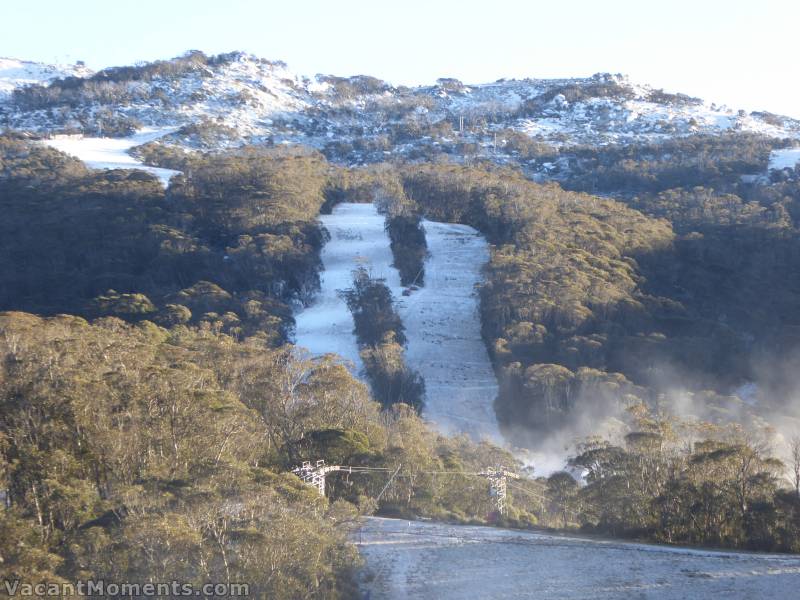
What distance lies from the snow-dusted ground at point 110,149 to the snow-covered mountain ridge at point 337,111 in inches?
113

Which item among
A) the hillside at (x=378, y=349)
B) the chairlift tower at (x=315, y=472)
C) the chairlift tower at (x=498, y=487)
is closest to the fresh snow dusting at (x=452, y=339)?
the hillside at (x=378, y=349)

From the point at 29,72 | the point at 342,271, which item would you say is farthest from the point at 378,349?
the point at 29,72

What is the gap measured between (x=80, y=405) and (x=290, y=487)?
4.02 metres

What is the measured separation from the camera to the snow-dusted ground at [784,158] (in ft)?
248

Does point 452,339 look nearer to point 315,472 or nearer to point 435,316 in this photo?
point 435,316

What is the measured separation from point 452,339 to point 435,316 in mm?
2200

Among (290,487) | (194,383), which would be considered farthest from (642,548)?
(194,383)

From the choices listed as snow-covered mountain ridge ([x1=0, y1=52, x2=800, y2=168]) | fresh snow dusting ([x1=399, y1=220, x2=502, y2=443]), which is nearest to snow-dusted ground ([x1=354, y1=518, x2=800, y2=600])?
fresh snow dusting ([x1=399, y1=220, x2=502, y2=443])

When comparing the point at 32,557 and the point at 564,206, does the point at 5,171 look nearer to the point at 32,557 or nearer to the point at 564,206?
the point at 564,206

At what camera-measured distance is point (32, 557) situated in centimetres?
1064

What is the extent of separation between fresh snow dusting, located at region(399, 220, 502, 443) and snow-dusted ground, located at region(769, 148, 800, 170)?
118 ft

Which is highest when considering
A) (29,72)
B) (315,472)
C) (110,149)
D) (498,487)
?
(29,72)

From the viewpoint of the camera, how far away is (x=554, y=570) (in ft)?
49.7

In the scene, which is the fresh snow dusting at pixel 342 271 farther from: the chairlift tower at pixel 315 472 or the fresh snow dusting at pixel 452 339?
the chairlift tower at pixel 315 472
